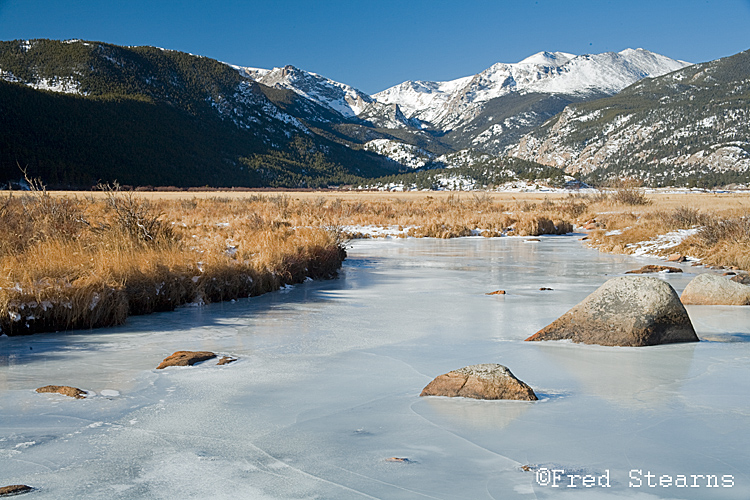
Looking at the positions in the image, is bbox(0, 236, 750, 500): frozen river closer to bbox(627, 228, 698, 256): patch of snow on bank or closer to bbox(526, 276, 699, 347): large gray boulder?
bbox(526, 276, 699, 347): large gray boulder

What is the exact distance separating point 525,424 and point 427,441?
878 millimetres

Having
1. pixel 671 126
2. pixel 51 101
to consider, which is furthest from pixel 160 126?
pixel 671 126

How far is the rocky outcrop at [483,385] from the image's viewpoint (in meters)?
5.94

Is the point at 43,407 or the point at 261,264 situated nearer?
the point at 43,407

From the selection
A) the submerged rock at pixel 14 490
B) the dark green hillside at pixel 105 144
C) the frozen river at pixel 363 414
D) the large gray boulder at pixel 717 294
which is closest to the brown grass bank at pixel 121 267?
the frozen river at pixel 363 414

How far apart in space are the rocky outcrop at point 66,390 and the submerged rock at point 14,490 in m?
2.11

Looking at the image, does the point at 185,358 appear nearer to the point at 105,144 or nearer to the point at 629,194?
the point at 629,194

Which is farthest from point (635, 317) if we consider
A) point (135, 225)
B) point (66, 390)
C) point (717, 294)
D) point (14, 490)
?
point (135, 225)

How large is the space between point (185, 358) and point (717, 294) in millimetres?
8919

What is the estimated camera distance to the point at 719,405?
19.2ft

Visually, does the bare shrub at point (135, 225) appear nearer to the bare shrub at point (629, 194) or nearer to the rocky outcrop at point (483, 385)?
the rocky outcrop at point (483, 385)

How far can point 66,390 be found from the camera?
6.23 metres

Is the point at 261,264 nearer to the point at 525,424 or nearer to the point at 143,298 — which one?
the point at 143,298

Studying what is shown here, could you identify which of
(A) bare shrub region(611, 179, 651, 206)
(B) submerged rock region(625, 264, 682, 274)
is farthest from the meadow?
(A) bare shrub region(611, 179, 651, 206)
